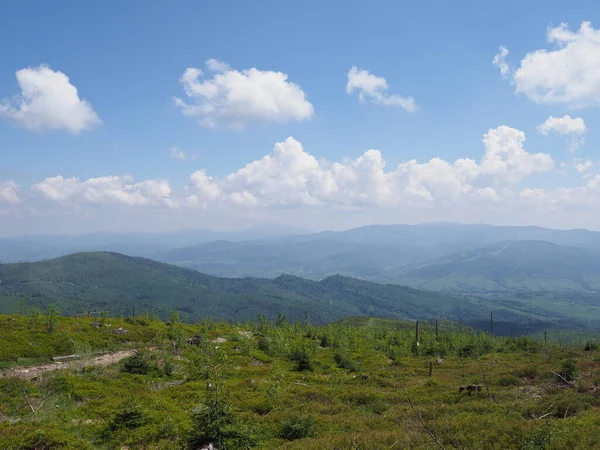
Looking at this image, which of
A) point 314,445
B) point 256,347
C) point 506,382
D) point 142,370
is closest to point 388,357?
point 256,347

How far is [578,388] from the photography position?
21.4 meters

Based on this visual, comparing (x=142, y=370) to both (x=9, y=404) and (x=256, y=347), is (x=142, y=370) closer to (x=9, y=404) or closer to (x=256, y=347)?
(x=9, y=404)

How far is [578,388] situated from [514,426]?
995 cm

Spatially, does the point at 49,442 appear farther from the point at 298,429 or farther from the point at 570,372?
the point at 570,372

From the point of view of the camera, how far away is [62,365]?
29.4 metres

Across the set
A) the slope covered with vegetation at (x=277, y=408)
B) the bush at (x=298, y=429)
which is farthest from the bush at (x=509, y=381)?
the bush at (x=298, y=429)

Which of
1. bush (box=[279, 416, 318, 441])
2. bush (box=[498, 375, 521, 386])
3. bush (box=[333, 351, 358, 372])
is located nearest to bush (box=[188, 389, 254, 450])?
bush (box=[279, 416, 318, 441])

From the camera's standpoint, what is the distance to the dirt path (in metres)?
25.6

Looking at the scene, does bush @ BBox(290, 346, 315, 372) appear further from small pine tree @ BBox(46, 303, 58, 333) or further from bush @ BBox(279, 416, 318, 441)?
small pine tree @ BBox(46, 303, 58, 333)

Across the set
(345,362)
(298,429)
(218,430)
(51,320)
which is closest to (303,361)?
(345,362)

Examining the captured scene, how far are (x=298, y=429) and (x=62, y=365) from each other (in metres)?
23.8

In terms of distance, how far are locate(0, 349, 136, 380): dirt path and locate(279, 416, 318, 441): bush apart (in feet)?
64.7

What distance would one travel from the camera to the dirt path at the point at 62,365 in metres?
25.6

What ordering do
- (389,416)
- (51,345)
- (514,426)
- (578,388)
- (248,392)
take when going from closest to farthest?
(514,426) → (389,416) → (578,388) → (248,392) → (51,345)
